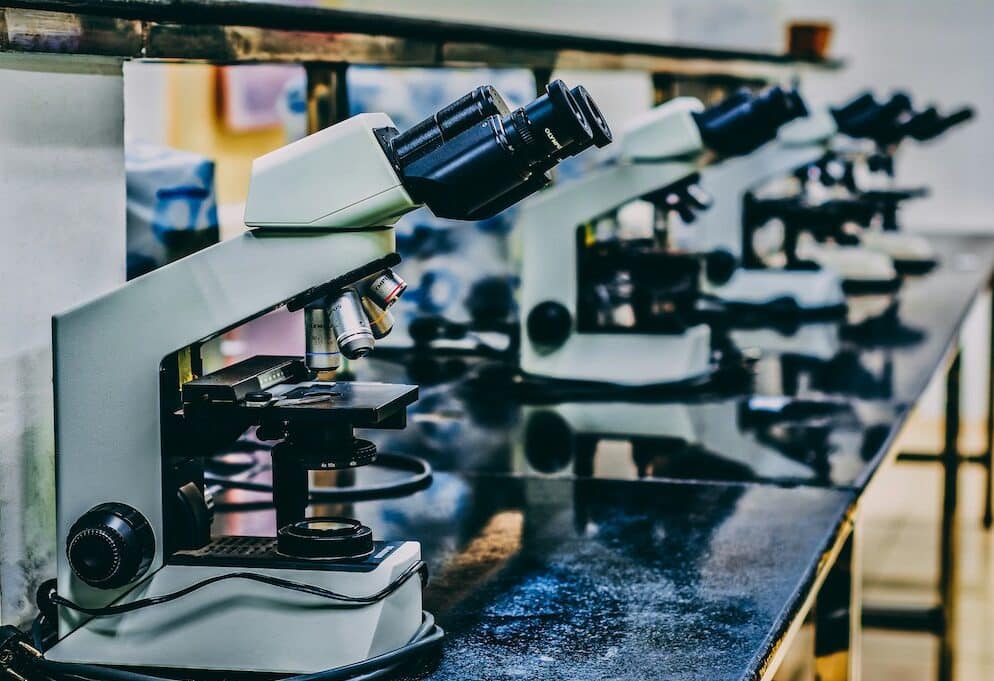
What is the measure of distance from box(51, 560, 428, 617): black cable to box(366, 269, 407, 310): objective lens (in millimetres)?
197

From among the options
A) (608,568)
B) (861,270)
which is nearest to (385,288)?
(608,568)

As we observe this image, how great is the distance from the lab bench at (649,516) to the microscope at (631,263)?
94mm

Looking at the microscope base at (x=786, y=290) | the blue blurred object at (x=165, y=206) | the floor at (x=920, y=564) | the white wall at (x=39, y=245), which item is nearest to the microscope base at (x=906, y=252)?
the floor at (x=920, y=564)

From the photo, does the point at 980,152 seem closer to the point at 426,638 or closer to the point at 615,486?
the point at 615,486

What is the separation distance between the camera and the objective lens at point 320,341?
3.10 feet

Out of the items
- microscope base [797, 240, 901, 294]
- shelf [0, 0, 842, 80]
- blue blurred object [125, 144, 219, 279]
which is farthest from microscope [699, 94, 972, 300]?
blue blurred object [125, 144, 219, 279]

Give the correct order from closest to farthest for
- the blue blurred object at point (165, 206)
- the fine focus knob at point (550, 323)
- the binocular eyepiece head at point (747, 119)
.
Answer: the blue blurred object at point (165, 206) < the binocular eyepiece head at point (747, 119) < the fine focus knob at point (550, 323)

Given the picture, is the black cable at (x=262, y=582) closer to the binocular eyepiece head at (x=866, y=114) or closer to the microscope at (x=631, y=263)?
the microscope at (x=631, y=263)

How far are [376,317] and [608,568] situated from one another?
366mm

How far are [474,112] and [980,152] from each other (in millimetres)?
5226

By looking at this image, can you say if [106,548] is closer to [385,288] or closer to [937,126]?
[385,288]

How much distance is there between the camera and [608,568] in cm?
117

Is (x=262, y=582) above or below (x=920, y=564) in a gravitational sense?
above

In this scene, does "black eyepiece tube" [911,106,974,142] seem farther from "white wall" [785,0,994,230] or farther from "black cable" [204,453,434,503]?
"black cable" [204,453,434,503]
